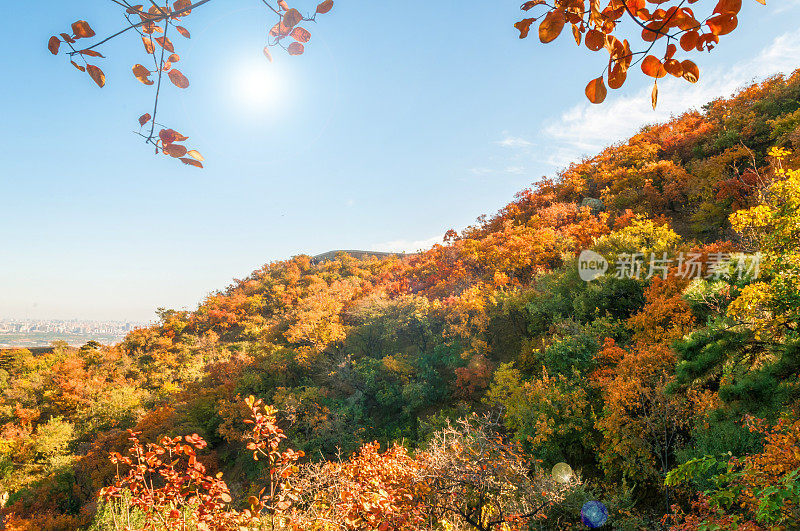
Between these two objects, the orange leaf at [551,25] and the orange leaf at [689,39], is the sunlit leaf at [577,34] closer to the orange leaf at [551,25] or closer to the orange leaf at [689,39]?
the orange leaf at [551,25]

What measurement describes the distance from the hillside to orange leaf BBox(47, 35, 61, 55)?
4106 millimetres

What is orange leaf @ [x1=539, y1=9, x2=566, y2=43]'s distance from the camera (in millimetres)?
916

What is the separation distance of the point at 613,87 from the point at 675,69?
0.16 meters

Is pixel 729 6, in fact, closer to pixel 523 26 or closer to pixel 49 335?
pixel 523 26

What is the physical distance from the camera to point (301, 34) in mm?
1496

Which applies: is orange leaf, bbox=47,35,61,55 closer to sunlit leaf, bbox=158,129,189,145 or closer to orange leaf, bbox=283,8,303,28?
sunlit leaf, bbox=158,129,189,145

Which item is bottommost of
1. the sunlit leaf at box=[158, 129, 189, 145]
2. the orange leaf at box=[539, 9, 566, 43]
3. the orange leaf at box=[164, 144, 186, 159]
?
the orange leaf at box=[164, 144, 186, 159]

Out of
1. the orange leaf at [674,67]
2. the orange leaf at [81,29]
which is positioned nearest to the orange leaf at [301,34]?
the orange leaf at [81,29]

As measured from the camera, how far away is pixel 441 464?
17.0 feet

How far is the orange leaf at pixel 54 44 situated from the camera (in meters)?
1.08

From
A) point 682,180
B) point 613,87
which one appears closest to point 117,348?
point 613,87

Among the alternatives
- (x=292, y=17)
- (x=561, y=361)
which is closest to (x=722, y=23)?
(x=292, y=17)

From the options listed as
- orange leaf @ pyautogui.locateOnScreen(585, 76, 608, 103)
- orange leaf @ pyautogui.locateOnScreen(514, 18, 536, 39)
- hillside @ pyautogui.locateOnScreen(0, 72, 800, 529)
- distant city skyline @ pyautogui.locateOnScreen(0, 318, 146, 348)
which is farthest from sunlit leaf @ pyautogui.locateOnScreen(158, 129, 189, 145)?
distant city skyline @ pyautogui.locateOnScreen(0, 318, 146, 348)

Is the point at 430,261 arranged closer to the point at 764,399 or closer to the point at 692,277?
the point at 692,277
